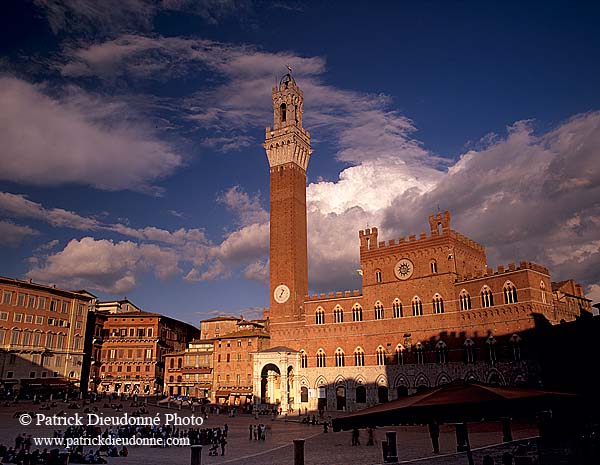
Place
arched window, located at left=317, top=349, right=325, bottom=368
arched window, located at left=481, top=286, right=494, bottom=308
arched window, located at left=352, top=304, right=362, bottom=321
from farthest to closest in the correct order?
arched window, located at left=317, top=349, right=325, bottom=368 → arched window, located at left=352, top=304, right=362, bottom=321 → arched window, located at left=481, top=286, right=494, bottom=308

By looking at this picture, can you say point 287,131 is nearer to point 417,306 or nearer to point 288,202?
point 288,202

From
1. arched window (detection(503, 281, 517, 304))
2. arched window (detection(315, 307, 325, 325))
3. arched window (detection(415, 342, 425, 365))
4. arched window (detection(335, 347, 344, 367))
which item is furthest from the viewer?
arched window (detection(315, 307, 325, 325))

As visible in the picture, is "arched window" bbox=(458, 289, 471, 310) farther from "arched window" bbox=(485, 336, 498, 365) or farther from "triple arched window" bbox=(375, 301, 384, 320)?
"triple arched window" bbox=(375, 301, 384, 320)

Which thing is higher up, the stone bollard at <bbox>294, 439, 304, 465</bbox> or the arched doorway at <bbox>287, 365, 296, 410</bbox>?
the arched doorway at <bbox>287, 365, 296, 410</bbox>

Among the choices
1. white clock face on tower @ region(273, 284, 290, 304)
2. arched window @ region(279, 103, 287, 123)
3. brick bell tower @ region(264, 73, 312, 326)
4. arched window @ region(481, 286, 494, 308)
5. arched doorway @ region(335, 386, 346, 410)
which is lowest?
arched doorway @ region(335, 386, 346, 410)

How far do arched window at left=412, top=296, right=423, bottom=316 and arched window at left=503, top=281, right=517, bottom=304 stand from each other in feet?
27.5

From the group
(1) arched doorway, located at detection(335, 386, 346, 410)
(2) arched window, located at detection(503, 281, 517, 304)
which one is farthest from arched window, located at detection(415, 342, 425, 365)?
Answer: (2) arched window, located at detection(503, 281, 517, 304)

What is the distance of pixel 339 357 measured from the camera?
5269 centimetres

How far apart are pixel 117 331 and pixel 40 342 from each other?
14.4 meters

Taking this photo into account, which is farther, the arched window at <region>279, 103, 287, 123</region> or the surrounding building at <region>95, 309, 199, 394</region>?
the surrounding building at <region>95, 309, 199, 394</region>

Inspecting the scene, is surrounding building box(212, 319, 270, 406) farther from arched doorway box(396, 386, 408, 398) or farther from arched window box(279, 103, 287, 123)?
arched window box(279, 103, 287, 123)

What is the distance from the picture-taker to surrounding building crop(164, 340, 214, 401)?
211 ft

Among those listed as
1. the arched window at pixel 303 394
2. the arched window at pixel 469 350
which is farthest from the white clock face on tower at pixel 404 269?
the arched window at pixel 303 394

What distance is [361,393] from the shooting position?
50.4m
